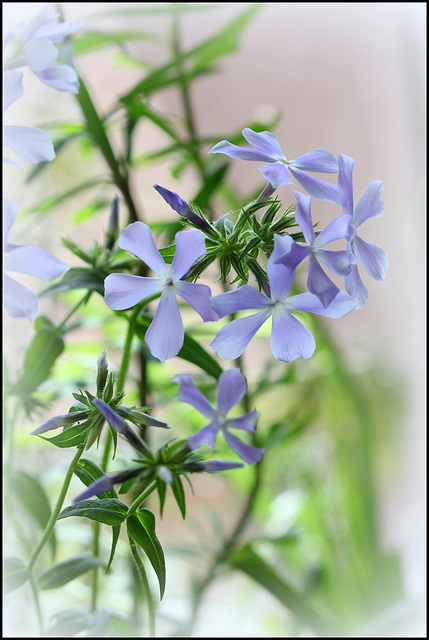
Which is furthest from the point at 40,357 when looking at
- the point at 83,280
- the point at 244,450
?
the point at 244,450

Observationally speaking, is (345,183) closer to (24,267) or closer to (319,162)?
(319,162)

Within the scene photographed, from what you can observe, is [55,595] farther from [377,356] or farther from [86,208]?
[377,356]

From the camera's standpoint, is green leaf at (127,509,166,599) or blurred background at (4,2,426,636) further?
blurred background at (4,2,426,636)

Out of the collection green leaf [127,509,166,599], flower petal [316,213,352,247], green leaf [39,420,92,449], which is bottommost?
green leaf [127,509,166,599]

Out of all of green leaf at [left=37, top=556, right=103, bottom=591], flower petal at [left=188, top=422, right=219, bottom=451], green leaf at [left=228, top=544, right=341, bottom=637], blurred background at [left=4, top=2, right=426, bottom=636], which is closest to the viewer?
flower petal at [left=188, top=422, right=219, bottom=451]

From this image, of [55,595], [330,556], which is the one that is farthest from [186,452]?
[330,556]

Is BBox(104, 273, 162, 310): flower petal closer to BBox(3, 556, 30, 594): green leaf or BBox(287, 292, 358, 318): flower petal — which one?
BBox(287, 292, 358, 318): flower petal

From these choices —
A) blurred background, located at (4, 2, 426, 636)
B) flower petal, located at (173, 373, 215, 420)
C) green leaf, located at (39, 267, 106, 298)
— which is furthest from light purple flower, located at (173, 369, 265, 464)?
blurred background, located at (4, 2, 426, 636)
